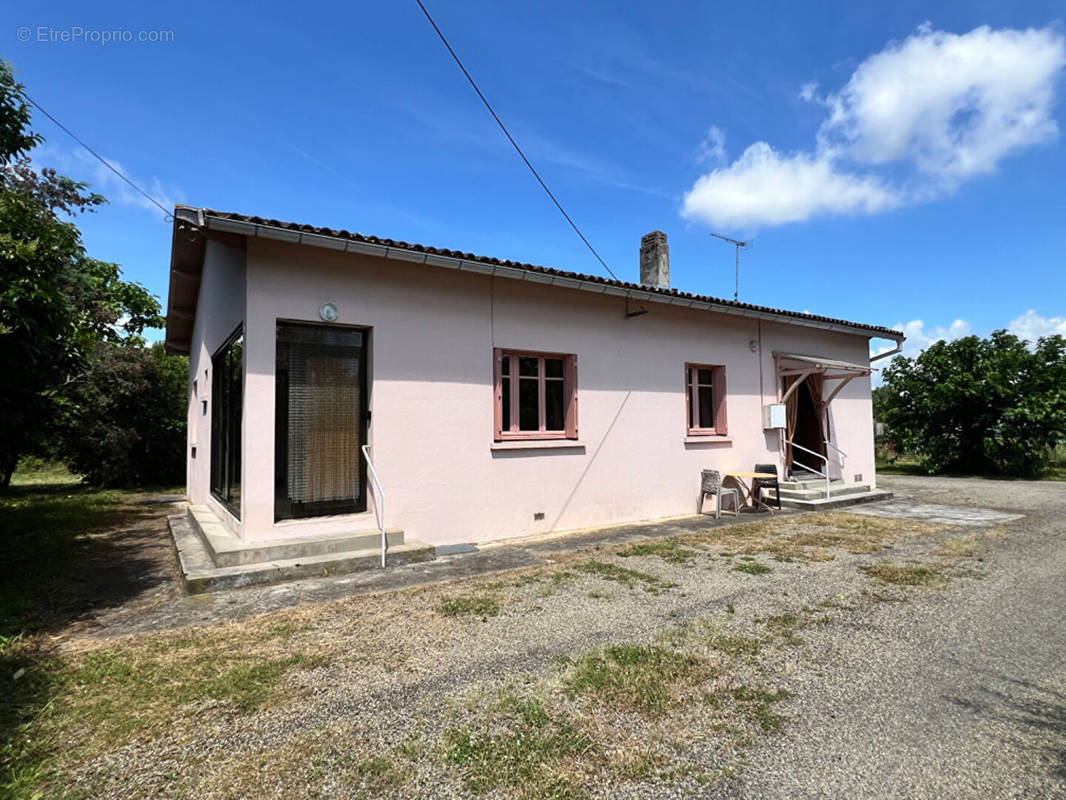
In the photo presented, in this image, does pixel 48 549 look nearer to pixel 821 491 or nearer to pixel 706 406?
pixel 706 406

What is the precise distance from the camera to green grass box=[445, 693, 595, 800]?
7.37ft

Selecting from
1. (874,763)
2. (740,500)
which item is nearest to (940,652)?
(874,763)

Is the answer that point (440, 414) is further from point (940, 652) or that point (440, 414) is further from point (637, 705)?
point (940, 652)

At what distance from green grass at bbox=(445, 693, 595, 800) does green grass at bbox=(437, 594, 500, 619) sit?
150 cm

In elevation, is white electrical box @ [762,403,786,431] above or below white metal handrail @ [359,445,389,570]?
above

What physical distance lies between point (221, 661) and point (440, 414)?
3819 millimetres

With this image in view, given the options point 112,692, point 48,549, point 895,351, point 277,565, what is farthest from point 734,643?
point 895,351

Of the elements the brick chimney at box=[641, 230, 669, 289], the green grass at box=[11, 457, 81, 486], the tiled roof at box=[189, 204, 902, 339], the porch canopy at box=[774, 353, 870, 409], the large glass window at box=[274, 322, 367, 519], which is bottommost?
the green grass at box=[11, 457, 81, 486]

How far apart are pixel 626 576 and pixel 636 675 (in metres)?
2.31

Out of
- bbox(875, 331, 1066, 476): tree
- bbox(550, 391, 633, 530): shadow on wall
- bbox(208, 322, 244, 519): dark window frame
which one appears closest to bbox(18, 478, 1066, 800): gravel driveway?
bbox(208, 322, 244, 519): dark window frame

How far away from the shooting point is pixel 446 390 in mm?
6992

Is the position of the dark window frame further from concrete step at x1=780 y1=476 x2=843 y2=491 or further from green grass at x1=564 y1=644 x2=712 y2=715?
concrete step at x1=780 y1=476 x2=843 y2=491

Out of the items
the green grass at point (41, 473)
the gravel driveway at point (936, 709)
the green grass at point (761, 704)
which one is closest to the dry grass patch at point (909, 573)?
the gravel driveway at point (936, 709)

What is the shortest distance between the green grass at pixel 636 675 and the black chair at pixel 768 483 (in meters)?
7.06
